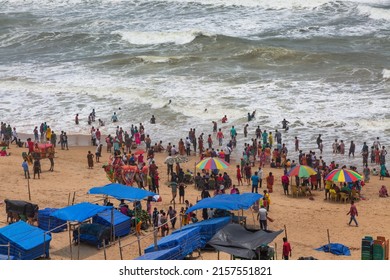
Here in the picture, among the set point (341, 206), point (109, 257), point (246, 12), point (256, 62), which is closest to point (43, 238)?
point (109, 257)

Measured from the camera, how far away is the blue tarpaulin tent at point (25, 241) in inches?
612

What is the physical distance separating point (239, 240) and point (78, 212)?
410 centimetres

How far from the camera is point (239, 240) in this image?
47.2 feet

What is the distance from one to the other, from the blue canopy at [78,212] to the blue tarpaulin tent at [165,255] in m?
2.44

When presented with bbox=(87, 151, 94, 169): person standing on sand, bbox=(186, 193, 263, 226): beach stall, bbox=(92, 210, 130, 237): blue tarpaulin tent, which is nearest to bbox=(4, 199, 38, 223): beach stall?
bbox=(92, 210, 130, 237): blue tarpaulin tent

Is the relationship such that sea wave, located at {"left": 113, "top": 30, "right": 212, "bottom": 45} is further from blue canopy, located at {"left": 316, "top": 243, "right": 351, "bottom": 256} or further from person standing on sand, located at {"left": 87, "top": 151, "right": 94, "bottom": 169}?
blue canopy, located at {"left": 316, "top": 243, "right": 351, "bottom": 256}

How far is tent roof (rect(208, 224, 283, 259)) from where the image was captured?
14070mm

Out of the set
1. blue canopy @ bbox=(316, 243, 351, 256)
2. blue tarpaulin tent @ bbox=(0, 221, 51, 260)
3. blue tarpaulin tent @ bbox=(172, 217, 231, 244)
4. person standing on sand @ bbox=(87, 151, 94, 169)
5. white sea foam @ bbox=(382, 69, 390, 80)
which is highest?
blue tarpaulin tent @ bbox=(0, 221, 51, 260)

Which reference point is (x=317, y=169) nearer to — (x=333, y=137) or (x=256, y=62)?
(x=333, y=137)

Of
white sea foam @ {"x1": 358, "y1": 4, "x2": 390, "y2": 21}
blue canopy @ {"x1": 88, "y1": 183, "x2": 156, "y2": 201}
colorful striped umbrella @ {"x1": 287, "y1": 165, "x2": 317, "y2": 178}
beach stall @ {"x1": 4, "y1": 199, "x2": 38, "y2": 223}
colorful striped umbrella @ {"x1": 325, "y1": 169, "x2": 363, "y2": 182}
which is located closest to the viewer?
blue canopy @ {"x1": 88, "y1": 183, "x2": 156, "y2": 201}

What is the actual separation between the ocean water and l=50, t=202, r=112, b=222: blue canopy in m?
14.8

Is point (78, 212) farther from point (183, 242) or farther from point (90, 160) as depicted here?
point (90, 160)

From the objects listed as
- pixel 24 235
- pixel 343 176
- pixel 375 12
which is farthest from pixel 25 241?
pixel 375 12

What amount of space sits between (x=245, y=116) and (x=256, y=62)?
12.6 meters
